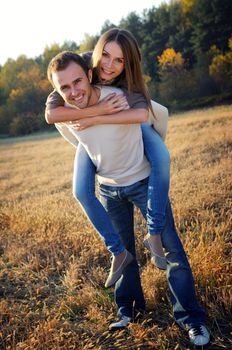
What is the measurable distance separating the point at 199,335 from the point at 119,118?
183 centimetres

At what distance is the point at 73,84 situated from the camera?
9.70ft

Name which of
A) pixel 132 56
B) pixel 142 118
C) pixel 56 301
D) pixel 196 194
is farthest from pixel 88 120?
pixel 196 194

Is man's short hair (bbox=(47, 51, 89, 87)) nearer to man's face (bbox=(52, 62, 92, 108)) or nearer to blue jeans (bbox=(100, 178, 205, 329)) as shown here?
man's face (bbox=(52, 62, 92, 108))

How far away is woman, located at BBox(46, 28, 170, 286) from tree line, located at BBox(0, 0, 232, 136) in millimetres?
37462

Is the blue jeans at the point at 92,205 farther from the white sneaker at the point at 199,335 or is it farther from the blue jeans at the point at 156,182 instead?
the white sneaker at the point at 199,335

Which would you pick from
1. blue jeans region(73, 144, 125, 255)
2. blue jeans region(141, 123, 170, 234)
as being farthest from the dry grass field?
blue jeans region(141, 123, 170, 234)

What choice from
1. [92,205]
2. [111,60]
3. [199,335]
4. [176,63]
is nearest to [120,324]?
[199,335]

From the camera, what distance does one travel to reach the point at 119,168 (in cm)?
311

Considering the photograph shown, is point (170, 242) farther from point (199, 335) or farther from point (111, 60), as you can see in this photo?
point (111, 60)

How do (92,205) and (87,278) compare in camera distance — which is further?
(87,278)

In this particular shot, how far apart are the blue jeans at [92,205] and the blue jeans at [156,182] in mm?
305

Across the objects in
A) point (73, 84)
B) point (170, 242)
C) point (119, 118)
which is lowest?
point (170, 242)

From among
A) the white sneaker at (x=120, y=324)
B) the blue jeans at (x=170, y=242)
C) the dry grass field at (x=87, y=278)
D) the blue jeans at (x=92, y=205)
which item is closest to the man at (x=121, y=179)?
the blue jeans at (x=170, y=242)

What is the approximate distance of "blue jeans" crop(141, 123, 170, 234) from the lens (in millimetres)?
2934
